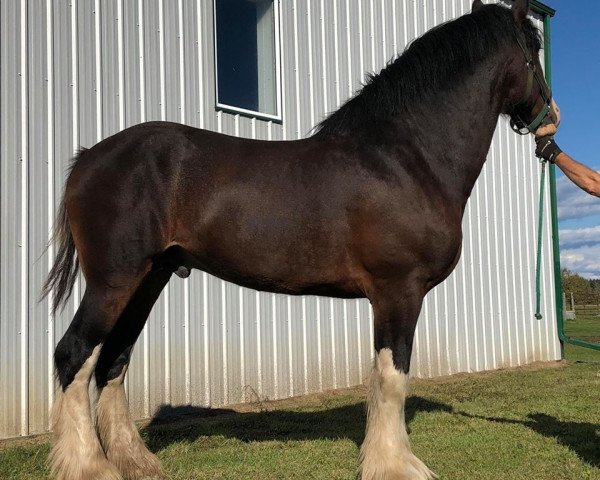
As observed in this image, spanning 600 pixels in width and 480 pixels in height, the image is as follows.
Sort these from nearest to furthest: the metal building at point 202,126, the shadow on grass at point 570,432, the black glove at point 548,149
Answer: the black glove at point 548,149 → the shadow on grass at point 570,432 → the metal building at point 202,126

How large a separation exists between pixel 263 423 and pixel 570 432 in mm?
2513

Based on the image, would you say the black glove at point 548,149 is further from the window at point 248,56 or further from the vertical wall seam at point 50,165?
the vertical wall seam at point 50,165

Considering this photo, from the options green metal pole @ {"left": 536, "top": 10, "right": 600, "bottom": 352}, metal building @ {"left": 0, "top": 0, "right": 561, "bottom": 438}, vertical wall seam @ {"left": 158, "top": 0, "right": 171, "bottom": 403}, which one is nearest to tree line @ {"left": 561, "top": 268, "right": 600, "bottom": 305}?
green metal pole @ {"left": 536, "top": 10, "right": 600, "bottom": 352}

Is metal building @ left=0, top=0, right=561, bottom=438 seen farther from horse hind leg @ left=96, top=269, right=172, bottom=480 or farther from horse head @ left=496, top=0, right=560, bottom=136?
horse head @ left=496, top=0, right=560, bottom=136

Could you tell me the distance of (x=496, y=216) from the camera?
1025cm

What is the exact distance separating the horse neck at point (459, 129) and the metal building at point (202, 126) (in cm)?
343

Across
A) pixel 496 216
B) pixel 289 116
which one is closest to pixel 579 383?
pixel 496 216

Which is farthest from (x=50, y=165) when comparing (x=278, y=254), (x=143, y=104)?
(x=278, y=254)

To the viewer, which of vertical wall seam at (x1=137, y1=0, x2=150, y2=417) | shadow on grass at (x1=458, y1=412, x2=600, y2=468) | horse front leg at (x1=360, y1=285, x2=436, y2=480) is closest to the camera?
horse front leg at (x1=360, y1=285, x2=436, y2=480)

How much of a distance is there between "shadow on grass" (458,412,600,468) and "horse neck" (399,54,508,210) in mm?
1890

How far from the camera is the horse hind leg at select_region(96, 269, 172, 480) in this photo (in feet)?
12.0

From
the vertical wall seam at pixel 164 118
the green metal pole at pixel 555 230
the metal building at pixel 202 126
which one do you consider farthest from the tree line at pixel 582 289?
the vertical wall seam at pixel 164 118

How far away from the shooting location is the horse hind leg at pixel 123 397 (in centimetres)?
367

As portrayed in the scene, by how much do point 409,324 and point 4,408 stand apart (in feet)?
11.8
